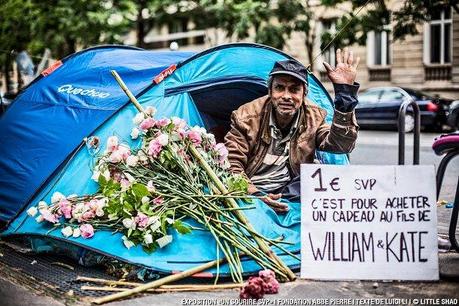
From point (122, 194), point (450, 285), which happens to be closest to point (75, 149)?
point (122, 194)

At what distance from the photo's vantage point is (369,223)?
4.04 metres

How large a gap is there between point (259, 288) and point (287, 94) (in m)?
1.87

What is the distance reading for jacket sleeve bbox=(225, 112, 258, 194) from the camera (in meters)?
5.05

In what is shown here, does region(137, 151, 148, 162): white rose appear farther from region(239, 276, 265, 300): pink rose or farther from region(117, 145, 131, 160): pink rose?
region(239, 276, 265, 300): pink rose

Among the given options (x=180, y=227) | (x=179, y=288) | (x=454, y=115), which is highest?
(x=454, y=115)

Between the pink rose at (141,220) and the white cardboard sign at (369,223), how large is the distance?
3.44 feet

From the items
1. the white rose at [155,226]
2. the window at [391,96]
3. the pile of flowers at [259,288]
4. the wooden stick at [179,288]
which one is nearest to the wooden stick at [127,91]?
the white rose at [155,226]

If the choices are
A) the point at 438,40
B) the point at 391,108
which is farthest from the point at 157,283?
the point at 438,40

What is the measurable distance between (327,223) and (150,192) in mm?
1272

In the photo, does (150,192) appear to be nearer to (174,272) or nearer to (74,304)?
(174,272)

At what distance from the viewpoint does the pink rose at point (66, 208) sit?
15.2 feet

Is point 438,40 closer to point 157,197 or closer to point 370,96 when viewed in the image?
point 370,96

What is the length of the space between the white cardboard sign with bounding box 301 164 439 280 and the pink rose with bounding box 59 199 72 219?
1.73 m

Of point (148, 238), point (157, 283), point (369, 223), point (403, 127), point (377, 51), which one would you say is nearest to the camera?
point (157, 283)
